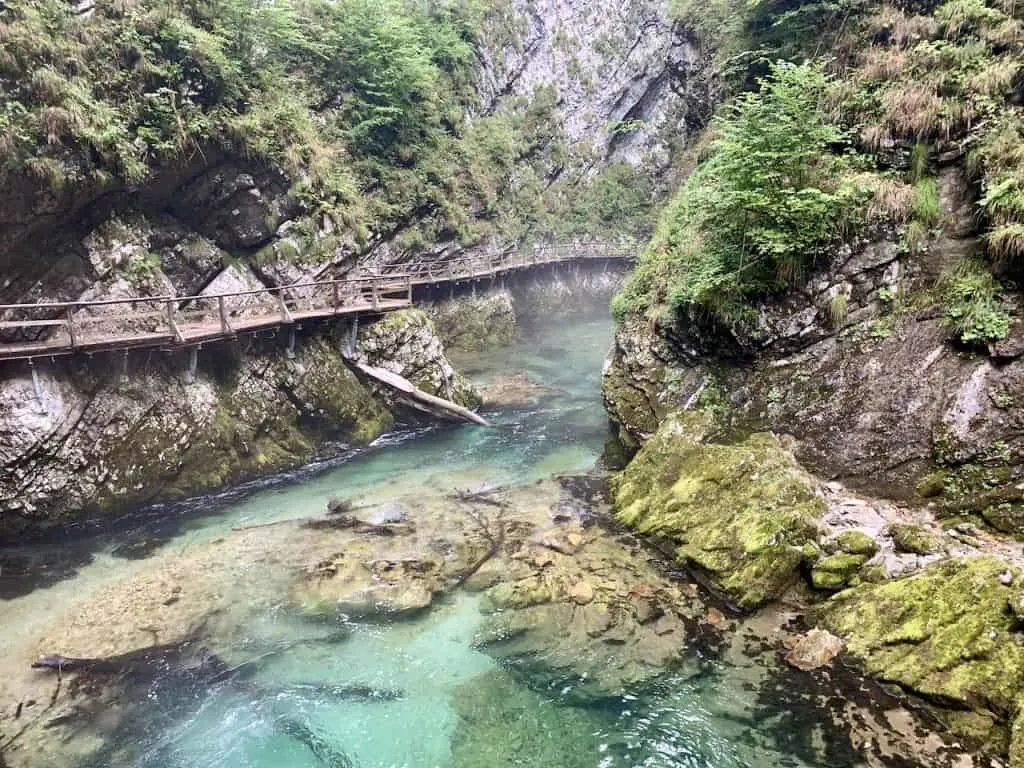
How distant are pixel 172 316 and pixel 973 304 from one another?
1325 cm

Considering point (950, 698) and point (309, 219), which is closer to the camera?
point (950, 698)

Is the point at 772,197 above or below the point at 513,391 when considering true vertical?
above

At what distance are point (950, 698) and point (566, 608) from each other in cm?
404

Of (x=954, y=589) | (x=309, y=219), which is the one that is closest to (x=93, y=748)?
(x=954, y=589)

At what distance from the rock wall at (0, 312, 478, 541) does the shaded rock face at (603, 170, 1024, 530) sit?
330 inches

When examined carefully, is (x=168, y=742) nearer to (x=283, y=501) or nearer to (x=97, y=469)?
(x=283, y=501)

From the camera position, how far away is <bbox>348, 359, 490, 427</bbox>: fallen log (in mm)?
15430

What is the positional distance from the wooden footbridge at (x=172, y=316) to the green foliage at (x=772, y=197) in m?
8.92

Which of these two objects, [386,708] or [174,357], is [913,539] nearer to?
[386,708]

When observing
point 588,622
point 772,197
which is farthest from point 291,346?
point 772,197

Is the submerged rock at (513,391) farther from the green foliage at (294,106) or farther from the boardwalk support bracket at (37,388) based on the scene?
the boardwalk support bracket at (37,388)

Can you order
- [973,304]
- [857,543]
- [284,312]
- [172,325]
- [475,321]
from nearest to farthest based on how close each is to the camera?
[857,543] → [973,304] → [172,325] → [284,312] → [475,321]

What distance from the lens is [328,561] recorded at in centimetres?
898

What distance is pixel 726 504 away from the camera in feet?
27.7
